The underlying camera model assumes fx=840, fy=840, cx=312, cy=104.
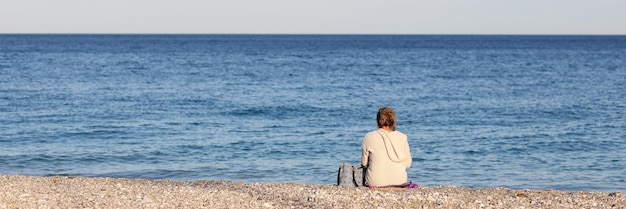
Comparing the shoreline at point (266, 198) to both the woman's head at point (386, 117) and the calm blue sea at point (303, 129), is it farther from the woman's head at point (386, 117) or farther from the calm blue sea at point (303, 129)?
the calm blue sea at point (303, 129)

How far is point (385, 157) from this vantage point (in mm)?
11023

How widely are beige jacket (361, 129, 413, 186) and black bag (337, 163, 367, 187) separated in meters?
0.13

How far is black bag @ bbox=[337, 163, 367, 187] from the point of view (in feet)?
37.6

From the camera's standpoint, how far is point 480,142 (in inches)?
797

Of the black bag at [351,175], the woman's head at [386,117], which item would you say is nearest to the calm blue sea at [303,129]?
the black bag at [351,175]

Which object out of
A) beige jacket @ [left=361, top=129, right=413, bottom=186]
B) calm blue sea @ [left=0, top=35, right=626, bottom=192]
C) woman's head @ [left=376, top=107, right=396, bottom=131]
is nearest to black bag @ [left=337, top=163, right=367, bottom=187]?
beige jacket @ [left=361, top=129, right=413, bottom=186]

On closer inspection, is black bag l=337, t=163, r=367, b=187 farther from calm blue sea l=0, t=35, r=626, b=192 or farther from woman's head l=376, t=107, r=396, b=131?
calm blue sea l=0, t=35, r=626, b=192

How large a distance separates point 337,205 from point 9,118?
1738cm

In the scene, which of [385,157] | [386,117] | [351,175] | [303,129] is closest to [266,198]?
[351,175]

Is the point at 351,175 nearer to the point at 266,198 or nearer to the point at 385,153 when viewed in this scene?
the point at 385,153

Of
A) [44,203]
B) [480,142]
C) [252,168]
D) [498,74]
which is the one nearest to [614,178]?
[480,142]

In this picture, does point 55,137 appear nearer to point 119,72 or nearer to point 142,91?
point 142,91

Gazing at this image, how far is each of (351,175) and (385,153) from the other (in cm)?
79

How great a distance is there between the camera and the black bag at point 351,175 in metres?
11.5
